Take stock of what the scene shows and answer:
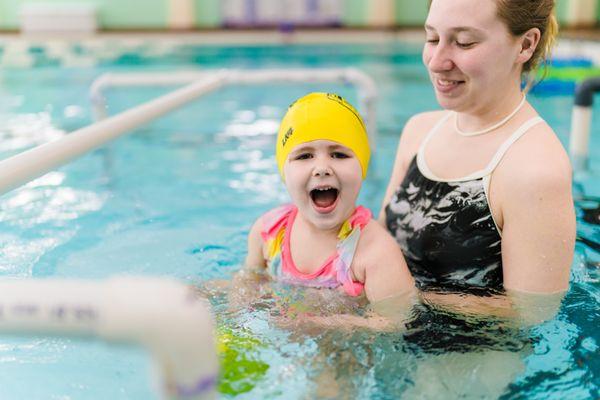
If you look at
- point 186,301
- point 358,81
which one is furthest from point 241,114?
point 186,301

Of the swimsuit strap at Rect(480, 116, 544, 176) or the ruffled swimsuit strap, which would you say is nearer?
the swimsuit strap at Rect(480, 116, 544, 176)

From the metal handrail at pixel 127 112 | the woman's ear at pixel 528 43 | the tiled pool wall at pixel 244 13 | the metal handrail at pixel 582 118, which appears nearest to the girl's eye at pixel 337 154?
the woman's ear at pixel 528 43

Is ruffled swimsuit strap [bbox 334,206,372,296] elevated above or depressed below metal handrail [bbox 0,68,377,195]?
below

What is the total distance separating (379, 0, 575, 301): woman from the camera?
191cm

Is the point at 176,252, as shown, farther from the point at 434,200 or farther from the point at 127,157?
the point at 127,157

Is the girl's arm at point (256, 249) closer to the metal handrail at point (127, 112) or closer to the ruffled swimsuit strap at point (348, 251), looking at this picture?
the ruffled swimsuit strap at point (348, 251)

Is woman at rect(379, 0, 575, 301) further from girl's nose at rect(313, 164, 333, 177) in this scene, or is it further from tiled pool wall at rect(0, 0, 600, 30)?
tiled pool wall at rect(0, 0, 600, 30)

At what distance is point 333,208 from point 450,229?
0.40 meters

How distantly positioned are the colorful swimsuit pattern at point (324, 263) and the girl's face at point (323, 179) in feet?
0.22

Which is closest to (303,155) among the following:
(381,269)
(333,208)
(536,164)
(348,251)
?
(333,208)

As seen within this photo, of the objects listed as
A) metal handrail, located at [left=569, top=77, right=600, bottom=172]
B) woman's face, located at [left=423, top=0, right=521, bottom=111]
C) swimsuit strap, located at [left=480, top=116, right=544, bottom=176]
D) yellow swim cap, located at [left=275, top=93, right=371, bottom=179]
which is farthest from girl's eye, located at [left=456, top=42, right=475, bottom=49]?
metal handrail, located at [left=569, top=77, right=600, bottom=172]

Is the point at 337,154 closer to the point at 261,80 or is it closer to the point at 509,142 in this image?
the point at 509,142

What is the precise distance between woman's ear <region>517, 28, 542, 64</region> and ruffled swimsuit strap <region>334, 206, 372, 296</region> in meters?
0.73

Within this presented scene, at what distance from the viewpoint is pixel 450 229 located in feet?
7.20
